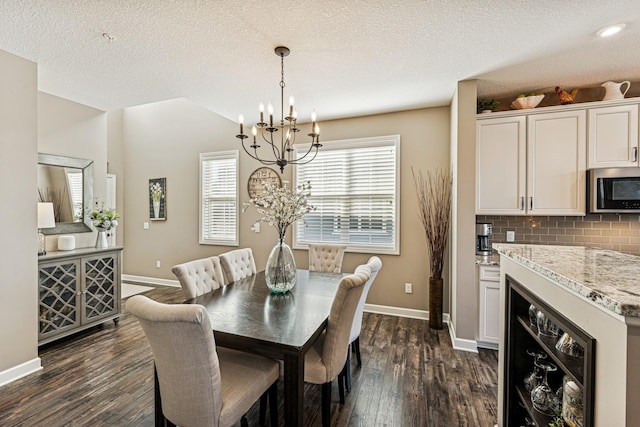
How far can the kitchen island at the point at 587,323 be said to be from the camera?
74cm

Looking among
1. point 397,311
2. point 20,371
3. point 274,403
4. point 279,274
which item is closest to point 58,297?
point 20,371

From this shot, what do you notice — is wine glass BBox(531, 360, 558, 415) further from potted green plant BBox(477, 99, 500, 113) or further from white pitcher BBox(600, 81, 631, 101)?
white pitcher BBox(600, 81, 631, 101)

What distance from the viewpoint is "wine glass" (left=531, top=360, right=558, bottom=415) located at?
4.41 ft

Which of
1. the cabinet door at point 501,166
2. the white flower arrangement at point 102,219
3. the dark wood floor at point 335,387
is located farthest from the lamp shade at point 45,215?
the cabinet door at point 501,166

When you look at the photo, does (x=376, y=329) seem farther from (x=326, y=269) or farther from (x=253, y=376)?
(x=253, y=376)

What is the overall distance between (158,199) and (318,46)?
4404mm

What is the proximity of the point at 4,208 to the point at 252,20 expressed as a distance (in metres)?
2.54

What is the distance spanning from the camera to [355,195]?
13.7ft

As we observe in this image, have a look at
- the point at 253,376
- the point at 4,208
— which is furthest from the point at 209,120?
the point at 253,376

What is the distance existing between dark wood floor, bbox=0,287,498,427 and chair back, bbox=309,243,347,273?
0.86 m

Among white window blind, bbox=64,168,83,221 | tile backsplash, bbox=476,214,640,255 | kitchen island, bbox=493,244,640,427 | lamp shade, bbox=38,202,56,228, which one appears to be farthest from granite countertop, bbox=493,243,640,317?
white window blind, bbox=64,168,83,221

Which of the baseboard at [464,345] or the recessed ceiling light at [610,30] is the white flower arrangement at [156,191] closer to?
the baseboard at [464,345]

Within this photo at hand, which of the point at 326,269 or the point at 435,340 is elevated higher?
the point at 326,269

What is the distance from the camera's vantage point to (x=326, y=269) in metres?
3.41
